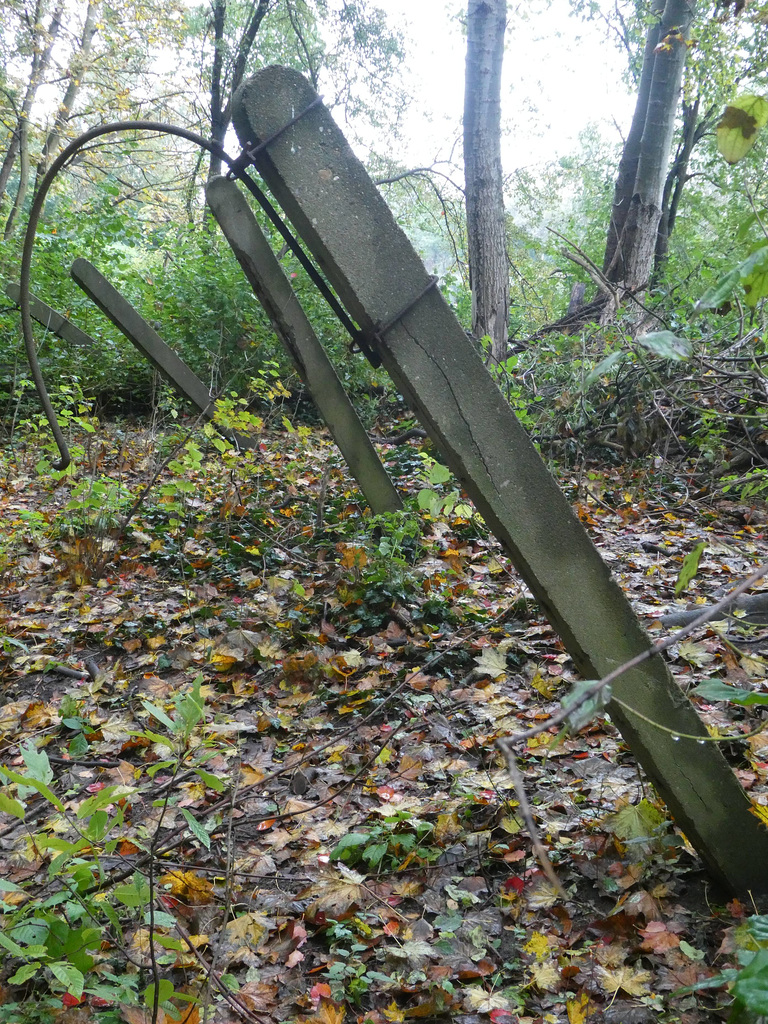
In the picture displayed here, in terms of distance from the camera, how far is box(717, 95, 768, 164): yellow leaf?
1113mm

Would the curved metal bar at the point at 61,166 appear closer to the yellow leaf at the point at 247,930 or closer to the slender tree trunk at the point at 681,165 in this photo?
the yellow leaf at the point at 247,930

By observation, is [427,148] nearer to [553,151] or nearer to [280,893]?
[553,151]

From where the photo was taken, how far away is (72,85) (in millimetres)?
17328

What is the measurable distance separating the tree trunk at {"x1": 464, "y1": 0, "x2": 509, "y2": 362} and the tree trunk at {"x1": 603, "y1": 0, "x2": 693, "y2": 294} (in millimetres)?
1521

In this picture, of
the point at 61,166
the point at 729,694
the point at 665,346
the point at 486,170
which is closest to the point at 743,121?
the point at 665,346

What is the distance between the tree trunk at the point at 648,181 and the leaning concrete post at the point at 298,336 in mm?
5102

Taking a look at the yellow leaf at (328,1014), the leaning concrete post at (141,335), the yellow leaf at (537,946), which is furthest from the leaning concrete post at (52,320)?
the yellow leaf at (537,946)

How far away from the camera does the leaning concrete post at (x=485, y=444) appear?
168 centimetres

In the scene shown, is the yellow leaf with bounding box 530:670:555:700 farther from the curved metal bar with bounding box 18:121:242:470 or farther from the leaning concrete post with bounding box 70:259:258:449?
the leaning concrete post with bounding box 70:259:258:449

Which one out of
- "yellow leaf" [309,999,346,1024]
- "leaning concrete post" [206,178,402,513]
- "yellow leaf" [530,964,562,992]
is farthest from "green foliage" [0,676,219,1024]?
"leaning concrete post" [206,178,402,513]

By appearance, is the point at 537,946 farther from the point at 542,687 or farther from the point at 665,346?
the point at 665,346

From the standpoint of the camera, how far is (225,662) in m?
3.40

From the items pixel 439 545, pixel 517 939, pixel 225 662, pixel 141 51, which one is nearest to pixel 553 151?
pixel 141 51

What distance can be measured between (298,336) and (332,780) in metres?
2.55
